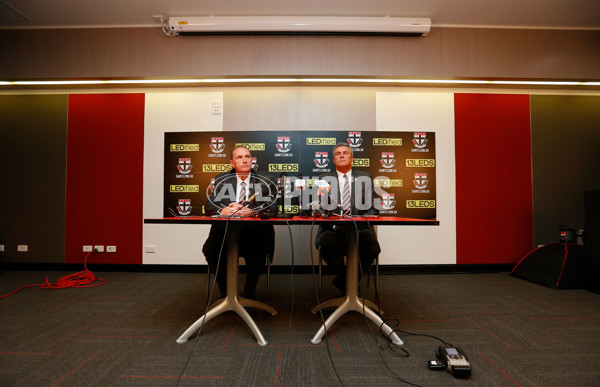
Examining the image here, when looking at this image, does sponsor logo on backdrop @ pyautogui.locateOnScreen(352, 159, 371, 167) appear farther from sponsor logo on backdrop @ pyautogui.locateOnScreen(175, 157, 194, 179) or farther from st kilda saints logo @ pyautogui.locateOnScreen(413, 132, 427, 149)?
sponsor logo on backdrop @ pyautogui.locateOnScreen(175, 157, 194, 179)

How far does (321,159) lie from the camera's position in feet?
10.5

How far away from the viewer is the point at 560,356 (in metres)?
1.39

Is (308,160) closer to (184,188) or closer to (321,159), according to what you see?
(321,159)

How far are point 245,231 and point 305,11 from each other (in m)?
2.36

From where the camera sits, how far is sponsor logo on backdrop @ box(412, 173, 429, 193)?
3238 millimetres

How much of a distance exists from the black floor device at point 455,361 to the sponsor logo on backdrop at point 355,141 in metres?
2.34

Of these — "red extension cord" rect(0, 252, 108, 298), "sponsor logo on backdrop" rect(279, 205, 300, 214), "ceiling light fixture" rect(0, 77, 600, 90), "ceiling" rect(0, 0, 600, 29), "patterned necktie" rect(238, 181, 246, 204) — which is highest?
"ceiling" rect(0, 0, 600, 29)

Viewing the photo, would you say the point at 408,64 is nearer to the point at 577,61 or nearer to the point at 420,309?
the point at 577,61

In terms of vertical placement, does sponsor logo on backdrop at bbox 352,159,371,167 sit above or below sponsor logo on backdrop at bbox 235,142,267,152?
below

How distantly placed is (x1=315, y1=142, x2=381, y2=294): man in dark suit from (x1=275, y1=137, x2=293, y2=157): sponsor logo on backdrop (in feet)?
2.66

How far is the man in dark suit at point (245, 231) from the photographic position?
1934 mm

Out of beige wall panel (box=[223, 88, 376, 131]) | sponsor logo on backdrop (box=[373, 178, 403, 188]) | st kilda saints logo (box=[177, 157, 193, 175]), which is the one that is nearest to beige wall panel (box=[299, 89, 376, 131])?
beige wall panel (box=[223, 88, 376, 131])

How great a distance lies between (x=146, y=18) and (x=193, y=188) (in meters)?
1.93

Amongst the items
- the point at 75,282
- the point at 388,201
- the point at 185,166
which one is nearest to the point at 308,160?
the point at 388,201
